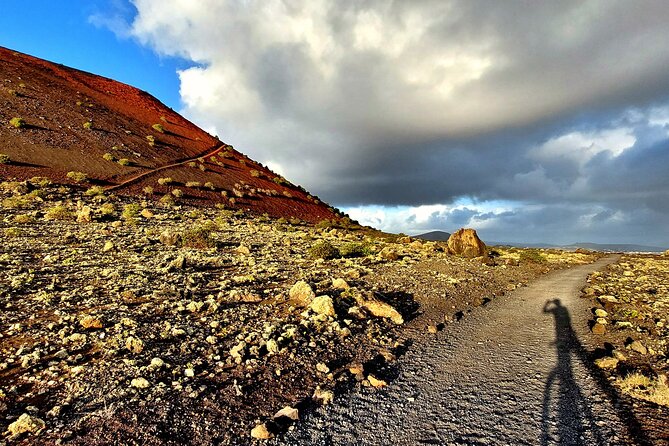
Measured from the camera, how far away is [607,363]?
8539 mm

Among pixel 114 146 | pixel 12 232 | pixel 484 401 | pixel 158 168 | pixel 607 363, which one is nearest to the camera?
pixel 484 401

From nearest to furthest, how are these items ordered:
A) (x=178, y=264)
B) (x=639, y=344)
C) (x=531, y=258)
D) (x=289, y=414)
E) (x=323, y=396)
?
(x=289, y=414), (x=323, y=396), (x=639, y=344), (x=178, y=264), (x=531, y=258)

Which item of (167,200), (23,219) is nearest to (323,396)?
(23,219)

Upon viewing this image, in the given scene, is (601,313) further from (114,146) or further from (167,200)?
(114,146)

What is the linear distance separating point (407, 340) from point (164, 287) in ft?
26.5

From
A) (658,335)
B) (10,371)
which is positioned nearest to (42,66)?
(10,371)

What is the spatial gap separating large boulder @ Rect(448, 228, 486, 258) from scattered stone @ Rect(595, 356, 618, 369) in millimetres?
22262

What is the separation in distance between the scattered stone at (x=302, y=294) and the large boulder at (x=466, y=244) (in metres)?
22.0

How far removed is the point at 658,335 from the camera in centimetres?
1109

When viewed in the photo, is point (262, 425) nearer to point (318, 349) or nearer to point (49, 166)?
point (318, 349)

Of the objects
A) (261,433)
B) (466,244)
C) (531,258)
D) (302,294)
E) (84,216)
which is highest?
(84,216)

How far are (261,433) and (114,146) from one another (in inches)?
1903

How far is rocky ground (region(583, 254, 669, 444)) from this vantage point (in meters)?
6.70

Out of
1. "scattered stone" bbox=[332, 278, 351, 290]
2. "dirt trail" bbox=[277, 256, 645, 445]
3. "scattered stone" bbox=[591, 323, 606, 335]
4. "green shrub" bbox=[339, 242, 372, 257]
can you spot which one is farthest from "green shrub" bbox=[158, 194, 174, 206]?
"scattered stone" bbox=[591, 323, 606, 335]
